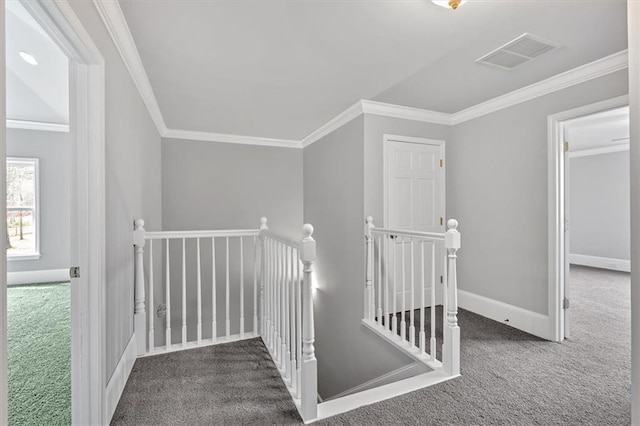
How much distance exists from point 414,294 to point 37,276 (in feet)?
17.6

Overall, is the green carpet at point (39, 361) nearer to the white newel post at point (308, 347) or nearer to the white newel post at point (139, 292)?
the white newel post at point (139, 292)

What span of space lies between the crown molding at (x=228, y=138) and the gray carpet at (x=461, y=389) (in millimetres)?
2916

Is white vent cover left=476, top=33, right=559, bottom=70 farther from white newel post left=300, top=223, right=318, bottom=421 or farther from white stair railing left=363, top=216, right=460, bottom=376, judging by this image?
white newel post left=300, top=223, right=318, bottom=421

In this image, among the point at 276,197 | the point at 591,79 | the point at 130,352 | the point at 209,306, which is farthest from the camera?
the point at 276,197

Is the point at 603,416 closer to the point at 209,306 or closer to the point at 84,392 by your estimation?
the point at 84,392

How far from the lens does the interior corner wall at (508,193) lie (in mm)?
2680

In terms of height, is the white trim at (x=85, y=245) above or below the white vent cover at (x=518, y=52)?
below

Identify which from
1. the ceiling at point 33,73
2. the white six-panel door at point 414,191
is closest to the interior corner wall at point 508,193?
the white six-panel door at point 414,191

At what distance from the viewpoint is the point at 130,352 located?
211cm

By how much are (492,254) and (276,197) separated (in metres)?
3.04

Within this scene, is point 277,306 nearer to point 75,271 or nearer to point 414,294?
point 75,271

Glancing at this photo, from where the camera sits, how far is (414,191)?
3.43 meters

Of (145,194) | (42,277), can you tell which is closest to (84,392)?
(145,194)

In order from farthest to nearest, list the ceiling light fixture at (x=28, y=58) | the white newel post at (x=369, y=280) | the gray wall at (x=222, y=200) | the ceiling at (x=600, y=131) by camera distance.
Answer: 1. the gray wall at (x=222, y=200)
2. the ceiling at (x=600, y=131)
3. the white newel post at (x=369, y=280)
4. the ceiling light fixture at (x=28, y=58)
